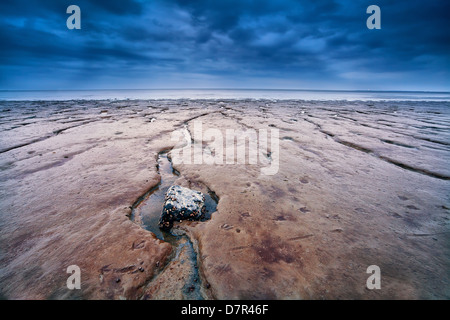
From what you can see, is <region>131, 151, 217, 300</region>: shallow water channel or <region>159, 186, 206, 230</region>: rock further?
<region>159, 186, 206, 230</region>: rock

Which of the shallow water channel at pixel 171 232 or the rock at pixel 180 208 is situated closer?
the shallow water channel at pixel 171 232

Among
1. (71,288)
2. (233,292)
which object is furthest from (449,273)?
(71,288)

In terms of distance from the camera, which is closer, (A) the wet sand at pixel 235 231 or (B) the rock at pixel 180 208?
(A) the wet sand at pixel 235 231

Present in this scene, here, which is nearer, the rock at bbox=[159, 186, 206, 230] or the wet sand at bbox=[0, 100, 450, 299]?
the wet sand at bbox=[0, 100, 450, 299]

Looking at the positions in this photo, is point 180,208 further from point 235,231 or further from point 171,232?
point 235,231
